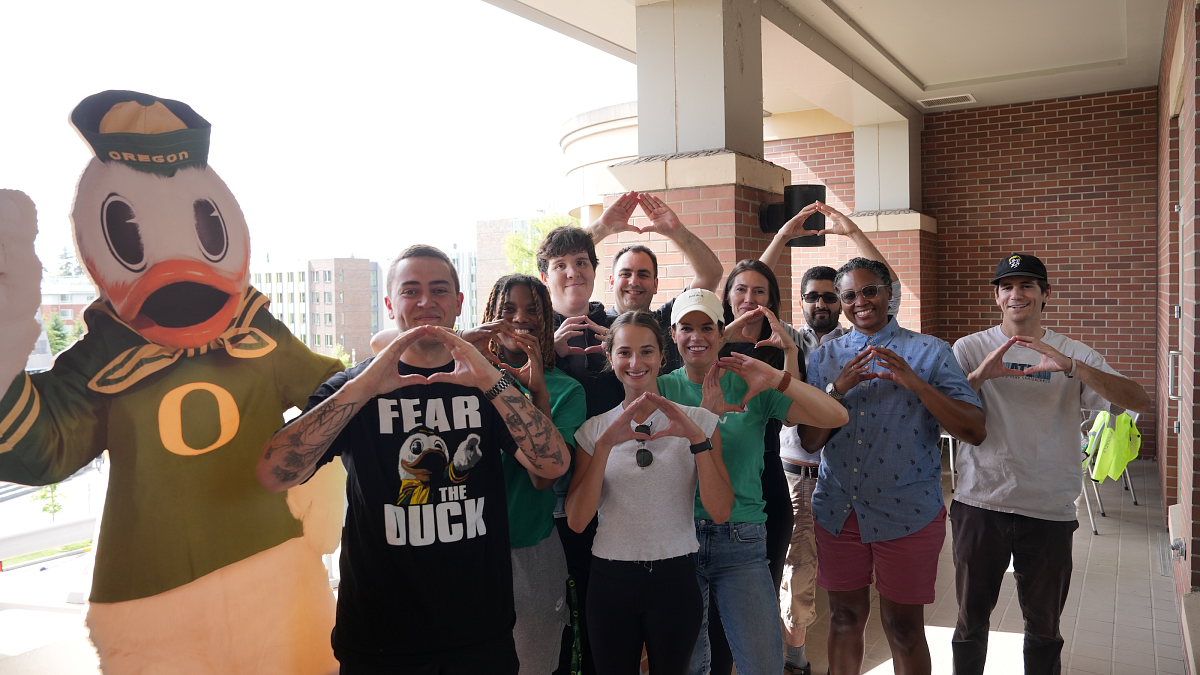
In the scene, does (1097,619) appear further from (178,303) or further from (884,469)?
Answer: (178,303)

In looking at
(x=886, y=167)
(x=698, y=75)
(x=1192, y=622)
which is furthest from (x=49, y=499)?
(x=886, y=167)

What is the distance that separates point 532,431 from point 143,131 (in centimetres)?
115

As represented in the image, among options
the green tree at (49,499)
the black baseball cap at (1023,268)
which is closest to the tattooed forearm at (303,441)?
the green tree at (49,499)

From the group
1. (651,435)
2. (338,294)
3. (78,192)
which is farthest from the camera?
(338,294)

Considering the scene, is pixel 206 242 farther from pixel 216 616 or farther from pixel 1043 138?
pixel 1043 138

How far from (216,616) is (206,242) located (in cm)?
89

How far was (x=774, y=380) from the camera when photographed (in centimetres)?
247

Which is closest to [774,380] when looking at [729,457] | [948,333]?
[729,457]

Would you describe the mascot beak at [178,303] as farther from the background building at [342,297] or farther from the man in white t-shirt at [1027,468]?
the background building at [342,297]

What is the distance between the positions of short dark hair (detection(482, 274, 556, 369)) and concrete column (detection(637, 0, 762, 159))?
2.53 metres

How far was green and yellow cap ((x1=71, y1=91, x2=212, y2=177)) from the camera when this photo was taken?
5.43ft

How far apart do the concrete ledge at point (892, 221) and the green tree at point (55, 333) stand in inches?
315

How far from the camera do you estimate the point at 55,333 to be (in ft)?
5.38

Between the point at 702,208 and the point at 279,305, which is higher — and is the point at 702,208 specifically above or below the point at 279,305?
above
